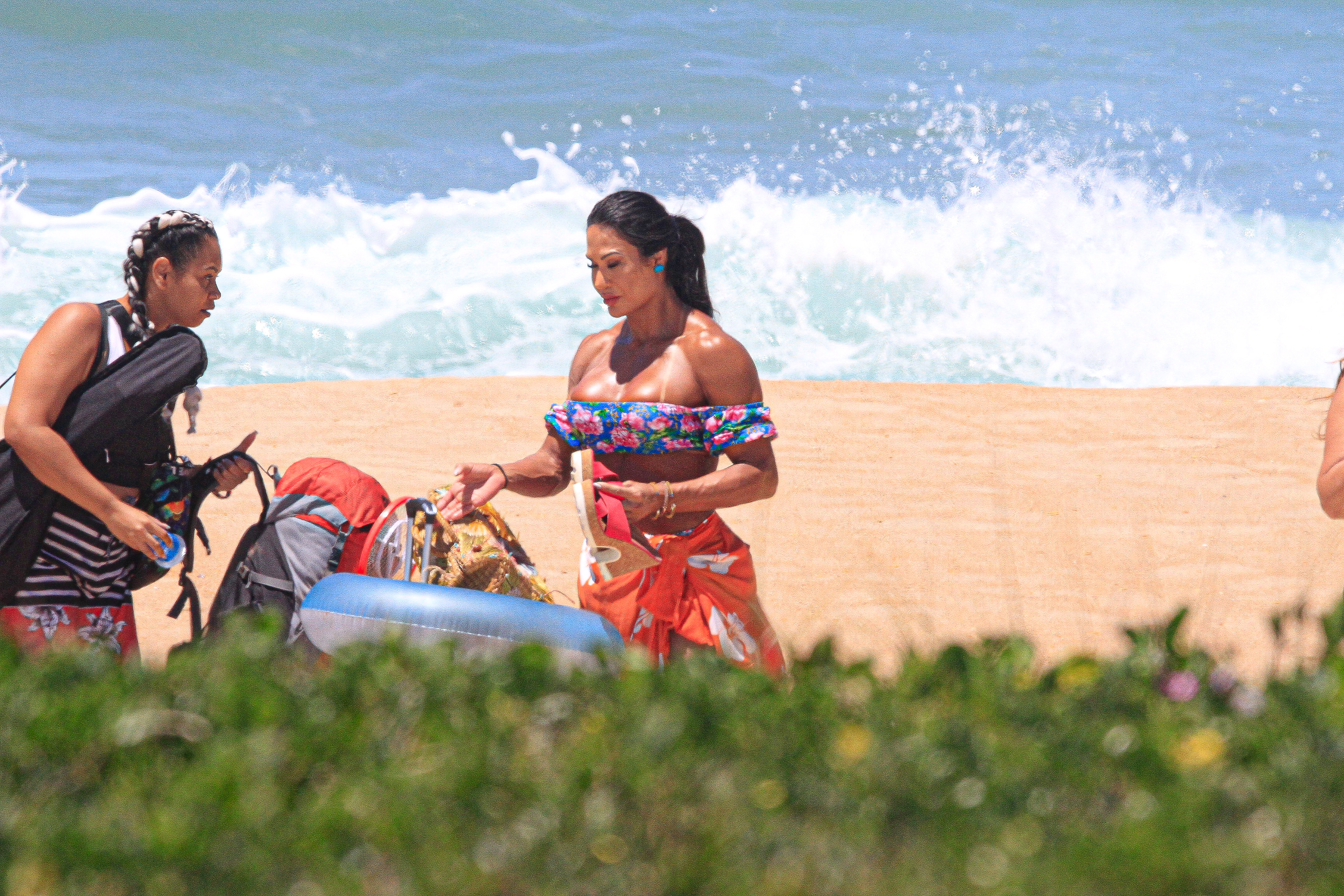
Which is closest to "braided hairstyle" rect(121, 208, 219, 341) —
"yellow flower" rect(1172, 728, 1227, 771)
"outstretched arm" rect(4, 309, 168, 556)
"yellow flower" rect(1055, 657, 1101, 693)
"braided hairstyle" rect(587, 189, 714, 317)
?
"outstretched arm" rect(4, 309, 168, 556)

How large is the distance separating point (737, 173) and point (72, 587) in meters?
15.8

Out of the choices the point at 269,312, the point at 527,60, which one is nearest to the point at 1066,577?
the point at 269,312

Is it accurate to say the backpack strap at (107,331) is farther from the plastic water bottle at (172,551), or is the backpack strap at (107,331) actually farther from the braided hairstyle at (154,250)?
the plastic water bottle at (172,551)

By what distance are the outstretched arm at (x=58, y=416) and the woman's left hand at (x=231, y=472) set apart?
299mm

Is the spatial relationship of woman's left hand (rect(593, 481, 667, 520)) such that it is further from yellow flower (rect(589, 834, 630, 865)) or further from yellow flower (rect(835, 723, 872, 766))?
yellow flower (rect(589, 834, 630, 865))

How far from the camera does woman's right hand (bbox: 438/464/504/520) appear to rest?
3.43 meters

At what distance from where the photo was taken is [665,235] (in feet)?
11.5

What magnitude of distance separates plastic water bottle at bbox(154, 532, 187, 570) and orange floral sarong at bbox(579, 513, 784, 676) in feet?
3.38

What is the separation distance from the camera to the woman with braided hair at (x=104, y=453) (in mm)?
2996

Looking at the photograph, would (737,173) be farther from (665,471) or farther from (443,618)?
(443,618)

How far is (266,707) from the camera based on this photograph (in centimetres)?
178

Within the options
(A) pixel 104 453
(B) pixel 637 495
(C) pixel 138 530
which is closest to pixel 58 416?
(A) pixel 104 453

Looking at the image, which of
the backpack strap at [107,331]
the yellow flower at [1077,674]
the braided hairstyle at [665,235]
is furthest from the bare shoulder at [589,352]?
the yellow flower at [1077,674]

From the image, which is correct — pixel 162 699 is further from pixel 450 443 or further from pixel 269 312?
pixel 269 312
